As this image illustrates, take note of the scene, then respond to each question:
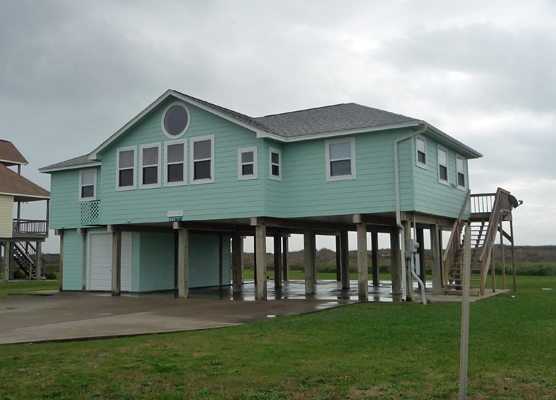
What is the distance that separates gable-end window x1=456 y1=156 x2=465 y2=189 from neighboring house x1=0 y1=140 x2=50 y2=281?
89.2 feet

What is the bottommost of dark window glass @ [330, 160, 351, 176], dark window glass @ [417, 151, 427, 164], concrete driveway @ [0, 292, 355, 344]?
concrete driveway @ [0, 292, 355, 344]

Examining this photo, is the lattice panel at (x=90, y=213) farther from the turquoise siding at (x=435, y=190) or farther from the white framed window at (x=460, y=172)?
the white framed window at (x=460, y=172)

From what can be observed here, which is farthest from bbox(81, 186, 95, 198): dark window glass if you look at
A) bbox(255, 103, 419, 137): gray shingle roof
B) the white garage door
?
bbox(255, 103, 419, 137): gray shingle roof

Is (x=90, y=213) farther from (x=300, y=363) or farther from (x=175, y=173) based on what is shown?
(x=300, y=363)

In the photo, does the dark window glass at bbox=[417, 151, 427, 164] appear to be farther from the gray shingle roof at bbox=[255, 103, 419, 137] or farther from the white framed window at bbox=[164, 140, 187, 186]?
the white framed window at bbox=[164, 140, 187, 186]

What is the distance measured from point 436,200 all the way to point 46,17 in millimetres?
13663

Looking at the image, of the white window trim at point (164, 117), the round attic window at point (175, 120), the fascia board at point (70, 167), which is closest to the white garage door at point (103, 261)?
the fascia board at point (70, 167)

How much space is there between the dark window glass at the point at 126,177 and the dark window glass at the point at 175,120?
91.5 inches

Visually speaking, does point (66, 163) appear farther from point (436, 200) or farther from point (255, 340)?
point (255, 340)

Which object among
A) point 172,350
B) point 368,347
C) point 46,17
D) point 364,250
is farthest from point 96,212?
point 368,347

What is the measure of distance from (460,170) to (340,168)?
19.9 feet

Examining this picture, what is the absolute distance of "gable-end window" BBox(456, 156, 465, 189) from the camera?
67.3 feet

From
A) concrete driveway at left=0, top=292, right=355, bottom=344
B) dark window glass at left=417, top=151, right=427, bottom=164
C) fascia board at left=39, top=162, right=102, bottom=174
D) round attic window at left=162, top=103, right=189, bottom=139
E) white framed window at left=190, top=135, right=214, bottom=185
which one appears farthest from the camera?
fascia board at left=39, top=162, right=102, bottom=174

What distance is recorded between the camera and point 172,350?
8688 millimetres
